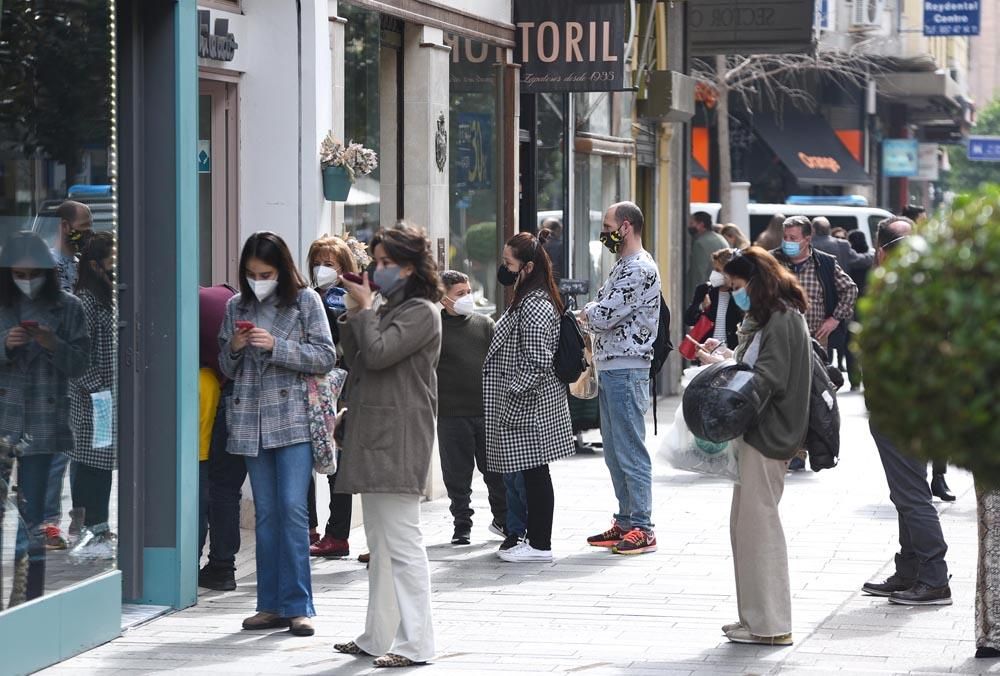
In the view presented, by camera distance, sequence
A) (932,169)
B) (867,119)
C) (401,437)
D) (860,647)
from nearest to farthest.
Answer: (401,437), (860,647), (867,119), (932,169)

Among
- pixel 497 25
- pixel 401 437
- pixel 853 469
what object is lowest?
pixel 853 469

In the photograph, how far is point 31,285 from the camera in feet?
22.7

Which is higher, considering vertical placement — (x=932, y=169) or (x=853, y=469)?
(x=932, y=169)

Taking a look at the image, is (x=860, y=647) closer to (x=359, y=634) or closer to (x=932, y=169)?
(x=359, y=634)

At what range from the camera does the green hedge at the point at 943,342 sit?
3.52 m

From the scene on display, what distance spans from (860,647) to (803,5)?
39.8 ft

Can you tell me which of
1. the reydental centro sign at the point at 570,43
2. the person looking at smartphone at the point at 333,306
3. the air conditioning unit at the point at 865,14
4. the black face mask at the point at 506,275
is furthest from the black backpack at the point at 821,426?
the air conditioning unit at the point at 865,14

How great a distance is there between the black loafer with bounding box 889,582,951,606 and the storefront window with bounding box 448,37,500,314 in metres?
5.18

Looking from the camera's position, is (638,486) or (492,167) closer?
(638,486)

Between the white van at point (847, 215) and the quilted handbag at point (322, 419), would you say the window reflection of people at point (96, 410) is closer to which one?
the quilted handbag at point (322, 419)

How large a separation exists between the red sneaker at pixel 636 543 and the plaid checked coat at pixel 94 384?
3.28 metres

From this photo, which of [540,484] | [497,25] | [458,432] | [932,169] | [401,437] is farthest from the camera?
[932,169]

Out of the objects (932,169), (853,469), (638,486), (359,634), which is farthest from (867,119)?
(359,634)

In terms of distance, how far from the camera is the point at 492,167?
45.5ft
